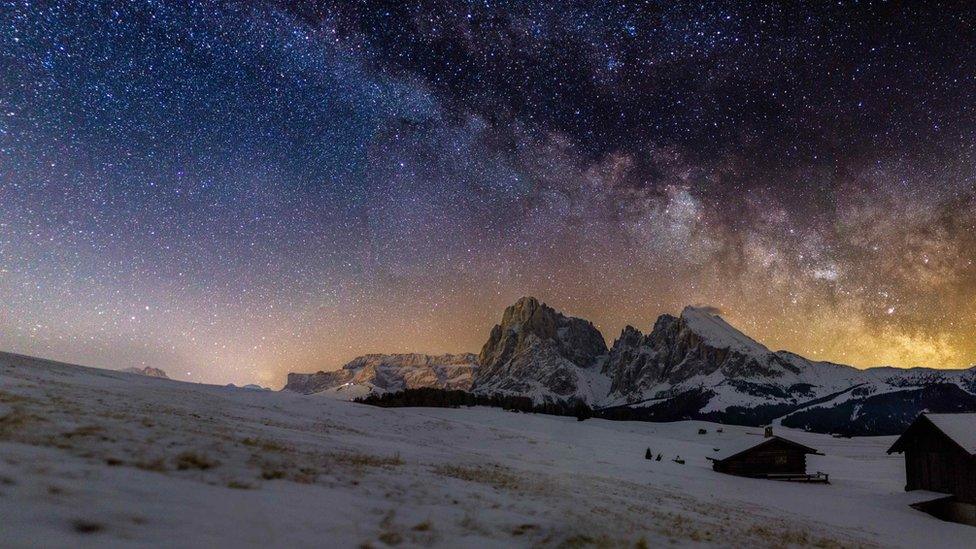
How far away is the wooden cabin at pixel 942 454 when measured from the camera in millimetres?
27031

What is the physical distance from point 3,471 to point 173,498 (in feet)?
6.24

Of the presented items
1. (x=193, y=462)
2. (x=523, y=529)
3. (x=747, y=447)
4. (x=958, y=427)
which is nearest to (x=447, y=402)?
(x=747, y=447)

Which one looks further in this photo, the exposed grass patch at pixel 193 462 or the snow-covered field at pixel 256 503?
the exposed grass patch at pixel 193 462

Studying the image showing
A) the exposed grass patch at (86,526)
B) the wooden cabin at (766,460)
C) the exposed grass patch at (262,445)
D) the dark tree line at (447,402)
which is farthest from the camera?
the dark tree line at (447,402)

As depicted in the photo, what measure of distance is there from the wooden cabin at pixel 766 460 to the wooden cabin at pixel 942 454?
37.3 feet

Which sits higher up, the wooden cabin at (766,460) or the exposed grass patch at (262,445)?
the exposed grass patch at (262,445)

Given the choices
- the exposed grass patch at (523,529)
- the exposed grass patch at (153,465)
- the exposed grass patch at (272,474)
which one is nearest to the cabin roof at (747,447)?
the exposed grass patch at (523,529)

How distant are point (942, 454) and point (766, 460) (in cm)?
1606

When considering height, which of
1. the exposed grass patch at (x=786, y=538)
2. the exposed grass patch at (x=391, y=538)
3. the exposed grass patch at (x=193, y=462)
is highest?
the exposed grass patch at (x=193, y=462)

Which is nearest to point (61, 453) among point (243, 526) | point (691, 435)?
point (243, 526)

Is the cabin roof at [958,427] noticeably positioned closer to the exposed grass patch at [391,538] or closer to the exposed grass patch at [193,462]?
the exposed grass patch at [391,538]

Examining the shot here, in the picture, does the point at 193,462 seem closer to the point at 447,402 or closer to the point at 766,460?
the point at 766,460

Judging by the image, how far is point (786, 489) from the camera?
35.7 m

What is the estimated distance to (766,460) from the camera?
43688 mm
